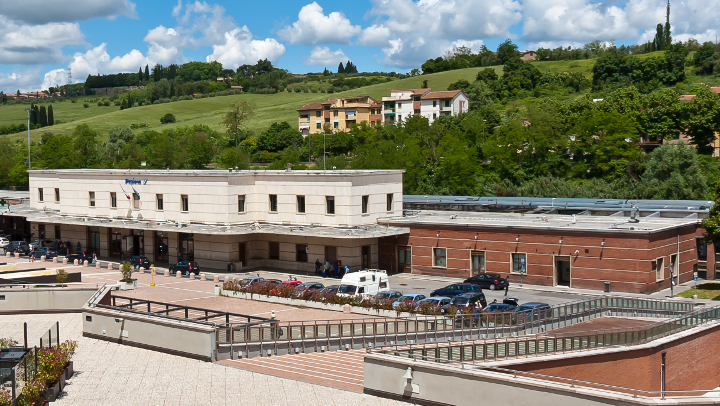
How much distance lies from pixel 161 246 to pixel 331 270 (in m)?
16.7

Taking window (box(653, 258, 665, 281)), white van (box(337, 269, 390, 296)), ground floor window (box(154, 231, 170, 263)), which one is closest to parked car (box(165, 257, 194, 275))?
ground floor window (box(154, 231, 170, 263))

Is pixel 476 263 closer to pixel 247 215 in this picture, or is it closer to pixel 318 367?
pixel 247 215

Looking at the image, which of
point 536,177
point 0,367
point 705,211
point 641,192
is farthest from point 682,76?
point 0,367

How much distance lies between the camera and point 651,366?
3156 cm

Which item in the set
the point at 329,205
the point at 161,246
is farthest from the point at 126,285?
the point at 329,205

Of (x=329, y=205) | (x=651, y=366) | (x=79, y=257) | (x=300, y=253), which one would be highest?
(x=329, y=205)

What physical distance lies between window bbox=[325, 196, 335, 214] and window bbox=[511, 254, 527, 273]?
1381 centimetres

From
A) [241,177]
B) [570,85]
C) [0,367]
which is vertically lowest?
[0,367]

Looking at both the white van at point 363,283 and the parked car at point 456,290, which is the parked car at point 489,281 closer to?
the parked car at point 456,290

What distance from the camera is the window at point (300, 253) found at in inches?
2170

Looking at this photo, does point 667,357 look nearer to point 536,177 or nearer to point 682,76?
point 536,177

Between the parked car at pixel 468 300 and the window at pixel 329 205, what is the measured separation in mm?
17611

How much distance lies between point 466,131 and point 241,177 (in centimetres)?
6571

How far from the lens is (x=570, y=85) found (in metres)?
162
